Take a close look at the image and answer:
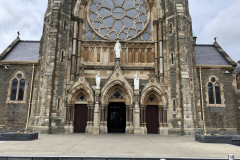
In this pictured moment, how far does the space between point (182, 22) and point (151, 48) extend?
173 inches

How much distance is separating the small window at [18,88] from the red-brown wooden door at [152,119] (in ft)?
46.6

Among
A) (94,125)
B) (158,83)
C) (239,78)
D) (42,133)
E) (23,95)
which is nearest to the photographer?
(42,133)

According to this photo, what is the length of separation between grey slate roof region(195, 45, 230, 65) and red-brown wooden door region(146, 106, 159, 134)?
338 inches

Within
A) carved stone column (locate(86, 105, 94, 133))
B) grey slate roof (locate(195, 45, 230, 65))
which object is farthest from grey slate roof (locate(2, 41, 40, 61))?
grey slate roof (locate(195, 45, 230, 65))

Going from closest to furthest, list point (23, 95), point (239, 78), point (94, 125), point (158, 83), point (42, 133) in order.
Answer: point (42, 133)
point (94, 125)
point (158, 83)
point (23, 95)
point (239, 78)

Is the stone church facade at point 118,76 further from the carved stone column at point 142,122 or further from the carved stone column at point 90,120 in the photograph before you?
the carved stone column at point 142,122

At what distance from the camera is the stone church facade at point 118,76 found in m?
20.0

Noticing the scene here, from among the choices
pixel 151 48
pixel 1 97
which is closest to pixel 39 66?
pixel 1 97

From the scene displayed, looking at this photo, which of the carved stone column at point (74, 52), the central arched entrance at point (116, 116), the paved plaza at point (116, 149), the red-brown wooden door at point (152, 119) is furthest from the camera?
the central arched entrance at point (116, 116)

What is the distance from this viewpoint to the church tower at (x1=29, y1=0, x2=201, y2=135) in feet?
64.7

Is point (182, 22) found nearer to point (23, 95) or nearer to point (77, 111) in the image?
point (77, 111)

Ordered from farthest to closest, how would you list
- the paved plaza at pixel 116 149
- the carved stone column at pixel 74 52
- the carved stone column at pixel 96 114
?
the carved stone column at pixel 74 52 < the carved stone column at pixel 96 114 < the paved plaza at pixel 116 149

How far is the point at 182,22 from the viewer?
840 inches

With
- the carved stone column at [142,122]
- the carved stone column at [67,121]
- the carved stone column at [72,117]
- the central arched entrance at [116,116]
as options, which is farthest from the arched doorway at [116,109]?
the carved stone column at [67,121]
